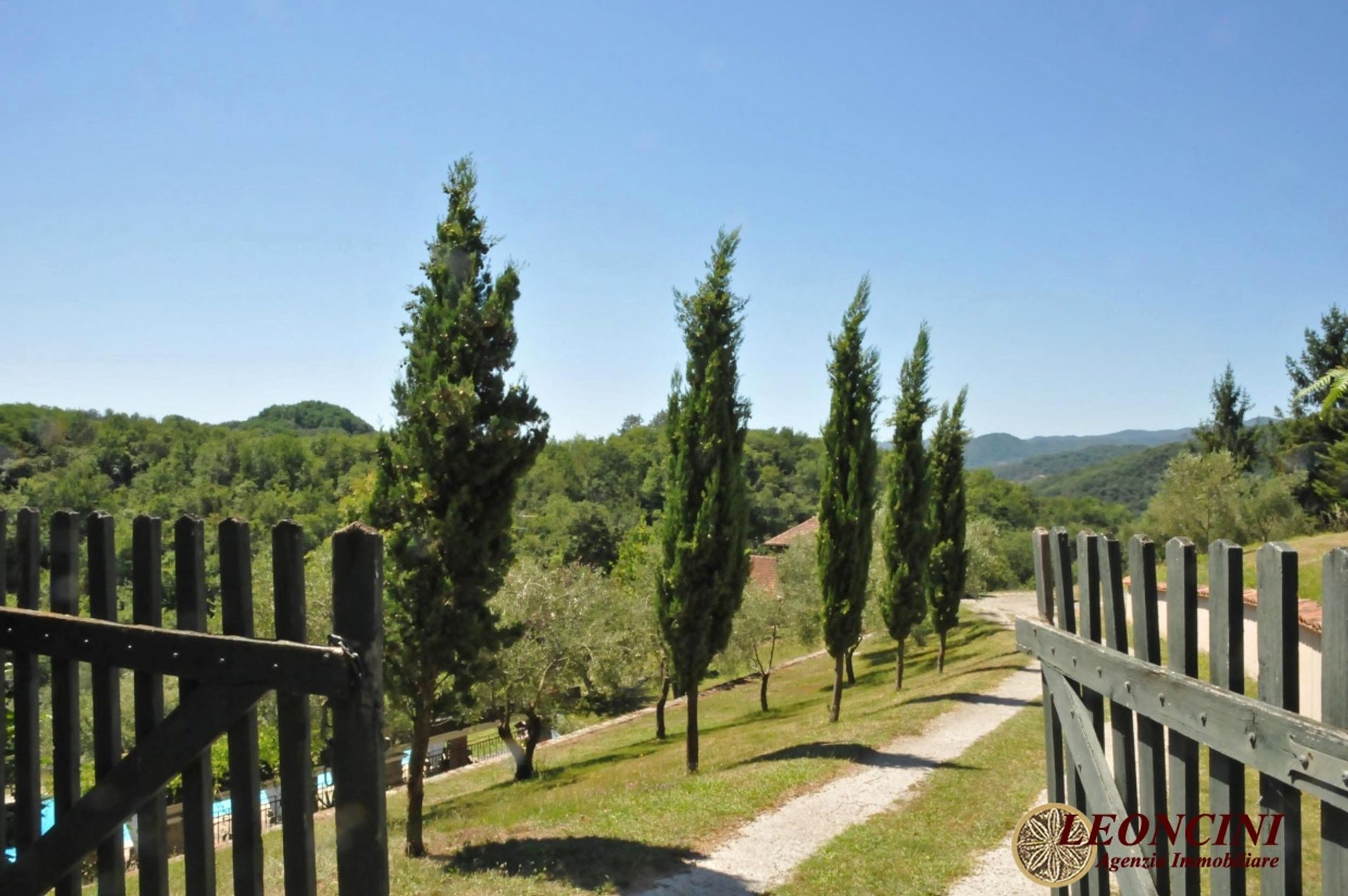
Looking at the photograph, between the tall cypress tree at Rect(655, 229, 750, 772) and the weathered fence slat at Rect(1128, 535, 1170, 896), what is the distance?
40.4ft

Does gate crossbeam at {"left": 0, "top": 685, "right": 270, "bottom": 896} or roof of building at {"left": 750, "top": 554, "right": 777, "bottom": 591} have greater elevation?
gate crossbeam at {"left": 0, "top": 685, "right": 270, "bottom": 896}

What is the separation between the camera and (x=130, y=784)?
2777mm

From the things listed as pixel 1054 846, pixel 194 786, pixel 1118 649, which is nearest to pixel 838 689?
pixel 1054 846

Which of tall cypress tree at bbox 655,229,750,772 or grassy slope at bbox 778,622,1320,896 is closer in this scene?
grassy slope at bbox 778,622,1320,896

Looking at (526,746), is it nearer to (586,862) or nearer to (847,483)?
(847,483)

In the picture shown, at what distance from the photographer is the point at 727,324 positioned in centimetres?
1564

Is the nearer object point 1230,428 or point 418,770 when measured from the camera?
point 418,770

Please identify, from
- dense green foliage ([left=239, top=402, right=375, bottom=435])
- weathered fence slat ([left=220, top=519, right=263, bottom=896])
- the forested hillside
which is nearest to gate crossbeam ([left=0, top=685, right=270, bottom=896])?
weathered fence slat ([left=220, top=519, right=263, bottom=896])

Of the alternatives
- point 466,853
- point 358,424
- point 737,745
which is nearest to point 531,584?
point 737,745

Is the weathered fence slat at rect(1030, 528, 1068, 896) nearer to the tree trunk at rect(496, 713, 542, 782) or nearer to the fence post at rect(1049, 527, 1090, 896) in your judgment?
the fence post at rect(1049, 527, 1090, 896)

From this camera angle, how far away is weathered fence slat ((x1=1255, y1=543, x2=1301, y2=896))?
2.38m

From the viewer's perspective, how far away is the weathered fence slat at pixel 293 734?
262 centimetres

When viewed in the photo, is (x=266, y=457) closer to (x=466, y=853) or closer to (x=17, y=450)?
(x=17, y=450)

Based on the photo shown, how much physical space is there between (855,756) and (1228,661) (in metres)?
12.9
